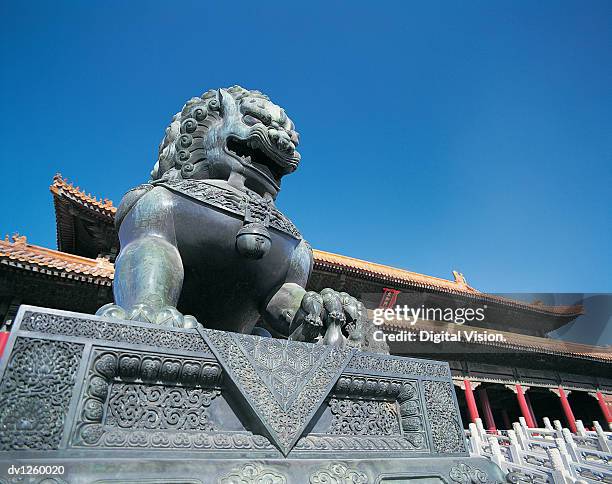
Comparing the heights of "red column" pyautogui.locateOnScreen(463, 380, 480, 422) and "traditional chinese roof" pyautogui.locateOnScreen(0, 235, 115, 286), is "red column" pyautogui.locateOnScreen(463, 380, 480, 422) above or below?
below

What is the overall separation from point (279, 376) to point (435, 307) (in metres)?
15.9

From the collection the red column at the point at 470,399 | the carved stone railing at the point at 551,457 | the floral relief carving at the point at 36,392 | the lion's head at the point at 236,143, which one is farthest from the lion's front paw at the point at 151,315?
the red column at the point at 470,399

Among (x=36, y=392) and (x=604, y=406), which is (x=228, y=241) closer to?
(x=36, y=392)

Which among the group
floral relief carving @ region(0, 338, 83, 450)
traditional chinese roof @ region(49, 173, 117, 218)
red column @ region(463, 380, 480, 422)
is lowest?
floral relief carving @ region(0, 338, 83, 450)

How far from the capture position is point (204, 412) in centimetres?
121

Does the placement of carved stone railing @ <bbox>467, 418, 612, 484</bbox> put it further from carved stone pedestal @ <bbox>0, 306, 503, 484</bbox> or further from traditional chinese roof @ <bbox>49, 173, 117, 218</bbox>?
traditional chinese roof @ <bbox>49, 173, 117, 218</bbox>

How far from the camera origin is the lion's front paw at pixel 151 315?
4.12ft

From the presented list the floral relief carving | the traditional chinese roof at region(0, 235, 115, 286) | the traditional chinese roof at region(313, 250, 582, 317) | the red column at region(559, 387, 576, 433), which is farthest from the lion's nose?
the red column at region(559, 387, 576, 433)

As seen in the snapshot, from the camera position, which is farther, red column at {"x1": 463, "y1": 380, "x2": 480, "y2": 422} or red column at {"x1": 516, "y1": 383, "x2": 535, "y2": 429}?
red column at {"x1": 516, "y1": 383, "x2": 535, "y2": 429}

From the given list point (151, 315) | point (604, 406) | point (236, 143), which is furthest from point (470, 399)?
point (151, 315)

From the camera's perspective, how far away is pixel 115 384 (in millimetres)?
1125

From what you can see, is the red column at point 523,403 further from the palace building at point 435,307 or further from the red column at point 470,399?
the red column at point 470,399

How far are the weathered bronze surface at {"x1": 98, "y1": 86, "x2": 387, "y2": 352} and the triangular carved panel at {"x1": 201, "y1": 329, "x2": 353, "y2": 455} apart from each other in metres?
0.22

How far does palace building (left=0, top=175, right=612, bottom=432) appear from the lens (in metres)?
7.43
